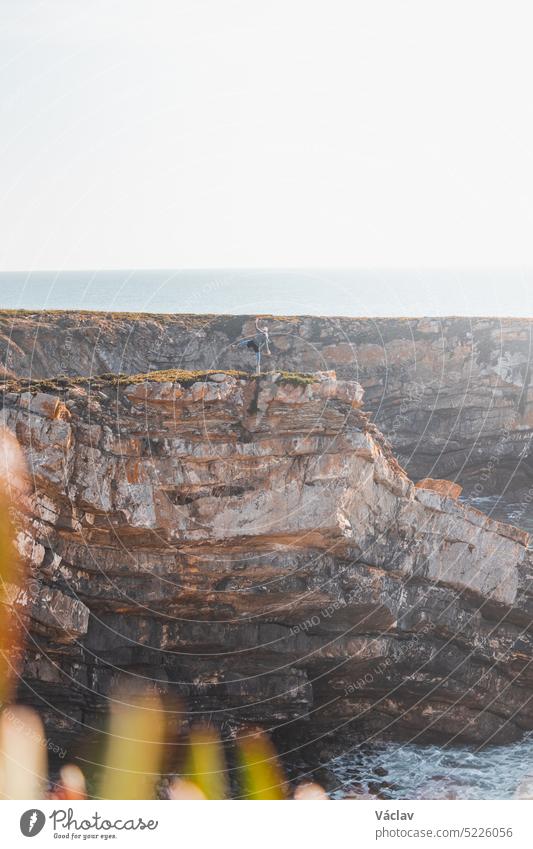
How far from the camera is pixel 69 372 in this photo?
153 ft

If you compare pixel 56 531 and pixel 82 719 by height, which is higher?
pixel 56 531

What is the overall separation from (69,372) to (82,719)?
23.7 meters

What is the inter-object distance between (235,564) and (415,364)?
98.0 ft

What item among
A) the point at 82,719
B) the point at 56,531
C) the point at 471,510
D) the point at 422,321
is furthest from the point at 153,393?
the point at 422,321

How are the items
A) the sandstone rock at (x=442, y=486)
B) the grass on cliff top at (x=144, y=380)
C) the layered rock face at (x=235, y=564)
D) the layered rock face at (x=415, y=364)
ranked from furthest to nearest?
the layered rock face at (x=415, y=364) → the sandstone rock at (x=442, y=486) → the grass on cliff top at (x=144, y=380) → the layered rock face at (x=235, y=564)

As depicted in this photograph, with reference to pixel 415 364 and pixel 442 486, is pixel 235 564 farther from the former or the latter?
pixel 415 364

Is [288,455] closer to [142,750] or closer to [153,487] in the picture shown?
[153,487]
